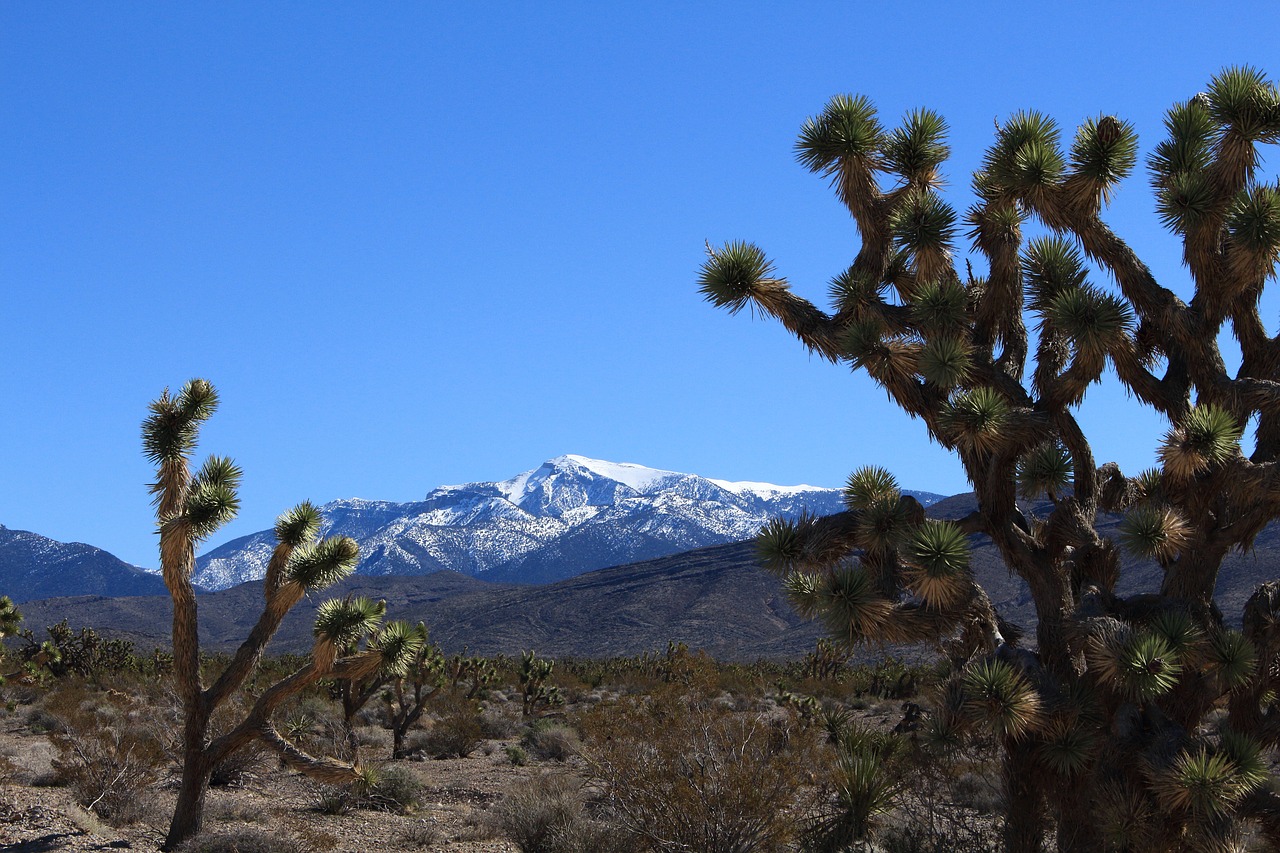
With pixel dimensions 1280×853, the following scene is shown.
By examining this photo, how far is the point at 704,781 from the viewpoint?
964cm

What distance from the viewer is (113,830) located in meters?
12.0

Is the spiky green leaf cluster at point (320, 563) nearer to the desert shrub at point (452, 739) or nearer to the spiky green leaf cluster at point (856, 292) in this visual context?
the spiky green leaf cluster at point (856, 292)

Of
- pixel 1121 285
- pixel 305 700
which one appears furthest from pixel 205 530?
pixel 305 700

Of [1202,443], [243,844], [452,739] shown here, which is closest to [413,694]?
[452,739]

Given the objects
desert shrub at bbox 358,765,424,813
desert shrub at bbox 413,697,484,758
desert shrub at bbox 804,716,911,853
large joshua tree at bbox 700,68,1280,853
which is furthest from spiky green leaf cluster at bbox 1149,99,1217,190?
desert shrub at bbox 413,697,484,758

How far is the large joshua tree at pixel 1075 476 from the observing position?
7.84 meters

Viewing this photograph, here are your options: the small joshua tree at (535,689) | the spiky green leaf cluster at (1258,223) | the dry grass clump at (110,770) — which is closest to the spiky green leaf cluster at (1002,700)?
the spiky green leaf cluster at (1258,223)

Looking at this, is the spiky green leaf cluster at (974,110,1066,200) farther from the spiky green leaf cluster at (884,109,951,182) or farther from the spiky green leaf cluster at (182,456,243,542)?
the spiky green leaf cluster at (182,456,243,542)

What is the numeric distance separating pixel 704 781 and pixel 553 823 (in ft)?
9.06

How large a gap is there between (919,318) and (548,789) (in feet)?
23.6

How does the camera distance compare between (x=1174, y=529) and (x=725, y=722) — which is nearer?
(x=1174, y=529)

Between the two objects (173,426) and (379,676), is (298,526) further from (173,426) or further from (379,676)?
(379,676)

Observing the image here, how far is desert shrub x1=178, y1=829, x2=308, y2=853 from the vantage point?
420 inches

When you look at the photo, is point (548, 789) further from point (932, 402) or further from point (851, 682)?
point (851, 682)
